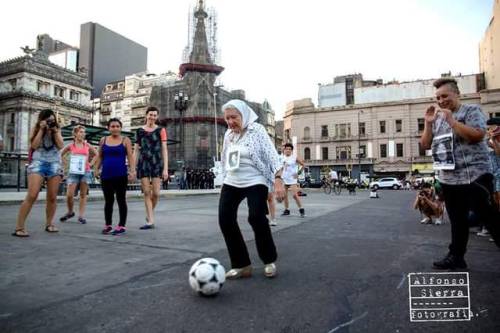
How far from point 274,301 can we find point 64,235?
400 cm

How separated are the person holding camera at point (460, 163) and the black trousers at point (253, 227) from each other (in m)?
1.58

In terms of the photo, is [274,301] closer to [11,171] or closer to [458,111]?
[458,111]

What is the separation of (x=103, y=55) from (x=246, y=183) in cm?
11277

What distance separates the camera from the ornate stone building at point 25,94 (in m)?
49.9

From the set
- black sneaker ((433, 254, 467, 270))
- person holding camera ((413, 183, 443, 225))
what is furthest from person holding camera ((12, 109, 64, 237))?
person holding camera ((413, 183, 443, 225))

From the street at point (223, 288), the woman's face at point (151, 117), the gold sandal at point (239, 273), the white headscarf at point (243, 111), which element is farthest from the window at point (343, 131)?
the gold sandal at point (239, 273)

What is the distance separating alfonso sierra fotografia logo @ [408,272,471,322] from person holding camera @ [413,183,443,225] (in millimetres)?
4591

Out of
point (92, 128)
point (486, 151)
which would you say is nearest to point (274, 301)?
point (486, 151)

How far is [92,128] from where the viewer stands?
1688 centimetres

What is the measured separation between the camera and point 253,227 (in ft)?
10.6

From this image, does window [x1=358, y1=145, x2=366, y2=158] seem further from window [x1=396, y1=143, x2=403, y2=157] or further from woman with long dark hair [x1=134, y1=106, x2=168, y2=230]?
woman with long dark hair [x1=134, y1=106, x2=168, y2=230]

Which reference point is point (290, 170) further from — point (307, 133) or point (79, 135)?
point (307, 133)

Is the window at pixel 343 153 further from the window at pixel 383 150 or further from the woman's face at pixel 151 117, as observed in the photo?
the woman's face at pixel 151 117

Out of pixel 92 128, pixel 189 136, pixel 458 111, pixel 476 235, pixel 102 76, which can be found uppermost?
pixel 102 76
